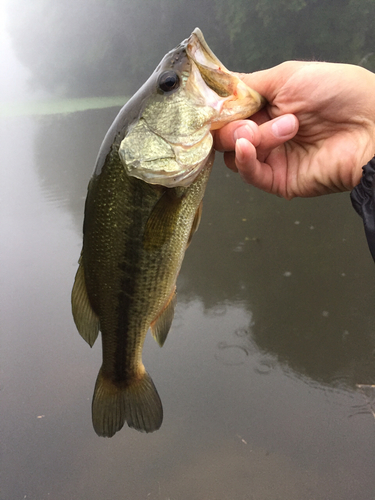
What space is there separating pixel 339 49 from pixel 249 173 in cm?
1607

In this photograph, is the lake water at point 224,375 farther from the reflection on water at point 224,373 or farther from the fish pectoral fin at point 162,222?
the fish pectoral fin at point 162,222

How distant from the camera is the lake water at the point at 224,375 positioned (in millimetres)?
2271

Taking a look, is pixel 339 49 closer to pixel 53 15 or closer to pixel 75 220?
pixel 75 220

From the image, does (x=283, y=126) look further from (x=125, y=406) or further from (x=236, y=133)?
(x=125, y=406)

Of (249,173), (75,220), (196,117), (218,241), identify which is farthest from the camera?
(75,220)

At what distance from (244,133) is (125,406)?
4.38 ft

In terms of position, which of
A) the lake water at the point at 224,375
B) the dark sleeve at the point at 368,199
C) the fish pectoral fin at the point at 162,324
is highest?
the dark sleeve at the point at 368,199

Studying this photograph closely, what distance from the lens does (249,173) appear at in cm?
162

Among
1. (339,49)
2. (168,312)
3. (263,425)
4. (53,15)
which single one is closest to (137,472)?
(263,425)

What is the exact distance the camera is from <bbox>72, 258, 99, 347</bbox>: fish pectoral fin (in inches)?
60.4

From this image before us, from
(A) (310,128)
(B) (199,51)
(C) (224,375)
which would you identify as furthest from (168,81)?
(C) (224,375)

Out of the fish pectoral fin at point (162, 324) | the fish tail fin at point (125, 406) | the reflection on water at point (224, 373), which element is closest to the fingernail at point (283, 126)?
the fish pectoral fin at point (162, 324)

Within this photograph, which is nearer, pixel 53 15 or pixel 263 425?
pixel 263 425

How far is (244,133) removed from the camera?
1323 millimetres
